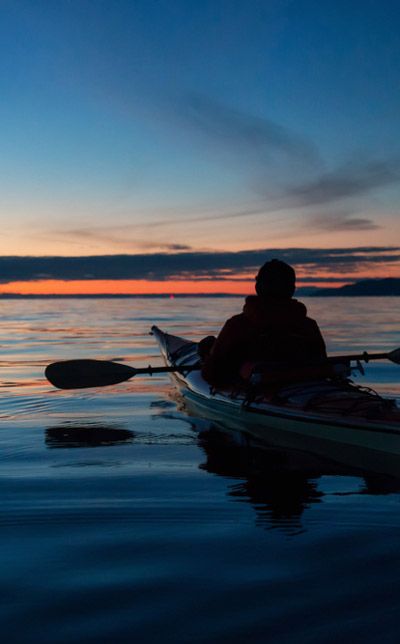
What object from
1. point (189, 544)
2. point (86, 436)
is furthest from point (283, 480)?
point (86, 436)

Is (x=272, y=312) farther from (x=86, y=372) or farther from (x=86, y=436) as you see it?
(x=86, y=372)

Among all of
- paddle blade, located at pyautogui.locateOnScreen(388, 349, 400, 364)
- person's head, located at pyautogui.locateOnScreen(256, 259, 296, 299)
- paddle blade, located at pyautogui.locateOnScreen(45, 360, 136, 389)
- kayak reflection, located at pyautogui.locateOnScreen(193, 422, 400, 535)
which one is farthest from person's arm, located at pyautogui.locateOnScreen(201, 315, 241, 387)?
paddle blade, located at pyautogui.locateOnScreen(388, 349, 400, 364)

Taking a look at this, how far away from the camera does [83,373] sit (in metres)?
7.95

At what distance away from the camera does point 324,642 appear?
2.37 meters

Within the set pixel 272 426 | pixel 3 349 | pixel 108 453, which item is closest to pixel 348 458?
pixel 272 426

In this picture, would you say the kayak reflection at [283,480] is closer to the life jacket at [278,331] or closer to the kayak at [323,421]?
the kayak at [323,421]

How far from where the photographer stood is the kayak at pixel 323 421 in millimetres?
5141

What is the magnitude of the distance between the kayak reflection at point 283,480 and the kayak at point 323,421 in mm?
178

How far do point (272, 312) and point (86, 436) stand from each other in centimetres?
242

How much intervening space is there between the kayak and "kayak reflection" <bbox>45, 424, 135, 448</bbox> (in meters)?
1.27

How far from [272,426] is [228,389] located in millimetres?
1212

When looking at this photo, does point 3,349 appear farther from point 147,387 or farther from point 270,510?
point 270,510

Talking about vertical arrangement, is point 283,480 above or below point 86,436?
above

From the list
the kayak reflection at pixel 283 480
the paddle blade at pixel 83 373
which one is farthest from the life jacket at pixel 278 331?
the paddle blade at pixel 83 373
